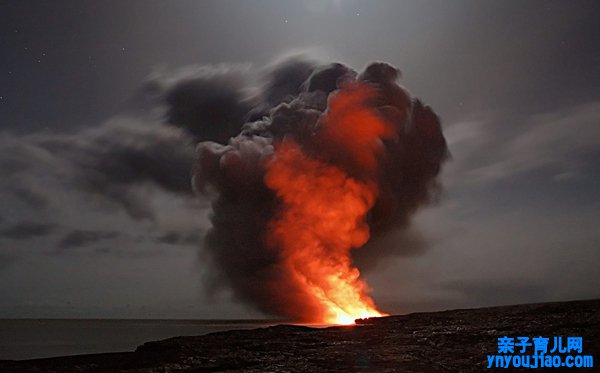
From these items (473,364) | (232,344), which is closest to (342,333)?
(232,344)

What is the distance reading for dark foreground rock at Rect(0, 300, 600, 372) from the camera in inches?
1107

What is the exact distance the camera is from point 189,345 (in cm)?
3734

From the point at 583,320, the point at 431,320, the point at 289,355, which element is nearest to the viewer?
the point at 289,355

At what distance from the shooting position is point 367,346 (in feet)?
115

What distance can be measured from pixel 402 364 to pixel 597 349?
11066 millimetres

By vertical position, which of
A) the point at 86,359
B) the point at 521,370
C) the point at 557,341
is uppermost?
the point at 557,341

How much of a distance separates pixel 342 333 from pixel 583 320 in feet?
58.8

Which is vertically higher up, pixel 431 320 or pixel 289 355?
pixel 431 320

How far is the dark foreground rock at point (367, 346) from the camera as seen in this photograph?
28109mm

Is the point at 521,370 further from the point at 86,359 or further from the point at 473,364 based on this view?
the point at 86,359

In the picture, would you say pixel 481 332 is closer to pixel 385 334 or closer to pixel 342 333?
pixel 385 334

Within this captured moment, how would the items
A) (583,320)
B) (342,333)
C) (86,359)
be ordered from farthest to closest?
(342,333) < (583,320) < (86,359)

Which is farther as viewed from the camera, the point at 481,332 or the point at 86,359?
the point at 481,332

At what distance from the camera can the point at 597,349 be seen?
2812cm
